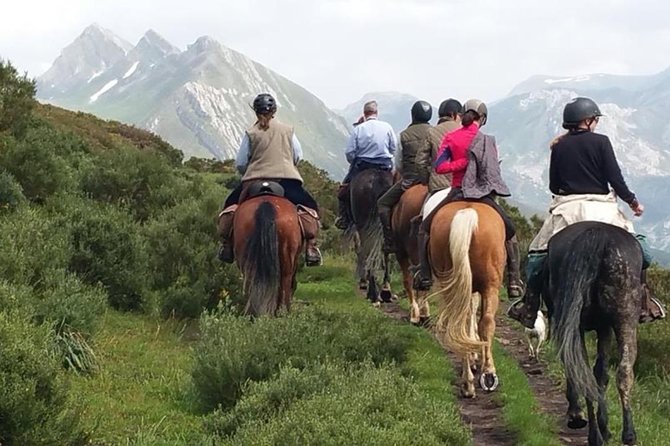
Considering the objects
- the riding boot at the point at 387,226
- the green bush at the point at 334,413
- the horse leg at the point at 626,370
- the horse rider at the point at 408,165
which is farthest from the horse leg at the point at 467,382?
the riding boot at the point at 387,226

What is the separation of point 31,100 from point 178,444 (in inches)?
612

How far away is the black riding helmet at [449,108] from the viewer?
35.3 ft

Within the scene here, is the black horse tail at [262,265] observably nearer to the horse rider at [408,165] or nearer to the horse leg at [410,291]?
the horse rider at [408,165]

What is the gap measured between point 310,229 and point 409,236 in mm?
1706

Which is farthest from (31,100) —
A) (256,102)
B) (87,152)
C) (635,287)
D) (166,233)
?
(635,287)

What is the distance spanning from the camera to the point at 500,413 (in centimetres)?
769

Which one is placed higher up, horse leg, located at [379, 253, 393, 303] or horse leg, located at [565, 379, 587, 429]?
horse leg, located at [565, 379, 587, 429]

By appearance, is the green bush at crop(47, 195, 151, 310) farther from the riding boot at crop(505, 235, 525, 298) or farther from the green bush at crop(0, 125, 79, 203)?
the riding boot at crop(505, 235, 525, 298)

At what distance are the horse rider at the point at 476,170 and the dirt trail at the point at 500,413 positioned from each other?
3.51 feet

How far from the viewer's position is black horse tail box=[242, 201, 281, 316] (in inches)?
349

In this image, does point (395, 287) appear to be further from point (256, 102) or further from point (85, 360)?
point (85, 360)

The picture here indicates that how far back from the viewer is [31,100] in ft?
65.0

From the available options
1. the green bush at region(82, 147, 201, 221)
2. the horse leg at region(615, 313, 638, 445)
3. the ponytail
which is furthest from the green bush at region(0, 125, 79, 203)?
the horse leg at region(615, 313, 638, 445)

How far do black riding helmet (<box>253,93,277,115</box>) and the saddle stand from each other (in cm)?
88
